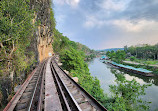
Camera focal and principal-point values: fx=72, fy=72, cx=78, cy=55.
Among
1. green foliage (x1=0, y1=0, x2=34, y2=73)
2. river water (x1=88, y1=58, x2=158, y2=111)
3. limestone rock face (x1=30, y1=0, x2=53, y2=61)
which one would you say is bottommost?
river water (x1=88, y1=58, x2=158, y2=111)

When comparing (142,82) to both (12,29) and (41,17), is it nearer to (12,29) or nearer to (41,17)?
(12,29)

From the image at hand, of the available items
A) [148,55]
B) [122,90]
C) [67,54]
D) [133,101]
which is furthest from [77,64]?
[148,55]

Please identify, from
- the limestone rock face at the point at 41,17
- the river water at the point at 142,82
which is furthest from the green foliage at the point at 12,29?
the river water at the point at 142,82

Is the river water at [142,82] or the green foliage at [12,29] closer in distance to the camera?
the green foliage at [12,29]

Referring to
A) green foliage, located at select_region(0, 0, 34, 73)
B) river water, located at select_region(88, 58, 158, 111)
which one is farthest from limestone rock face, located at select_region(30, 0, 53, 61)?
river water, located at select_region(88, 58, 158, 111)

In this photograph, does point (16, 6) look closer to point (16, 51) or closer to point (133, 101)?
point (16, 51)

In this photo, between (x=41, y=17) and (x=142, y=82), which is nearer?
(x=41, y=17)

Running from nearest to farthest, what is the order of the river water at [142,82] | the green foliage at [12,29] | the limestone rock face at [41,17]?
the green foliage at [12,29] → the river water at [142,82] → the limestone rock face at [41,17]

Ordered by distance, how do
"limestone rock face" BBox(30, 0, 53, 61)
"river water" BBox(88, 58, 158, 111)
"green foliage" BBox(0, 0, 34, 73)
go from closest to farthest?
"green foliage" BBox(0, 0, 34, 73), "river water" BBox(88, 58, 158, 111), "limestone rock face" BBox(30, 0, 53, 61)

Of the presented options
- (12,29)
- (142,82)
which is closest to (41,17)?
(12,29)

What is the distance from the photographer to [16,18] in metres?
5.66

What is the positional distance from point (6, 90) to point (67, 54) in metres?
8.90

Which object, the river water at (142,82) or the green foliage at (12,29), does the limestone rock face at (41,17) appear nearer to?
the green foliage at (12,29)

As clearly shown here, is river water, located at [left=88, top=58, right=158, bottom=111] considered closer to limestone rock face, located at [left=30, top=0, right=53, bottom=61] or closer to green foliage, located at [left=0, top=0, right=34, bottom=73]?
green foliage, located at [left=0, top=0, right=34, bottom=73]
